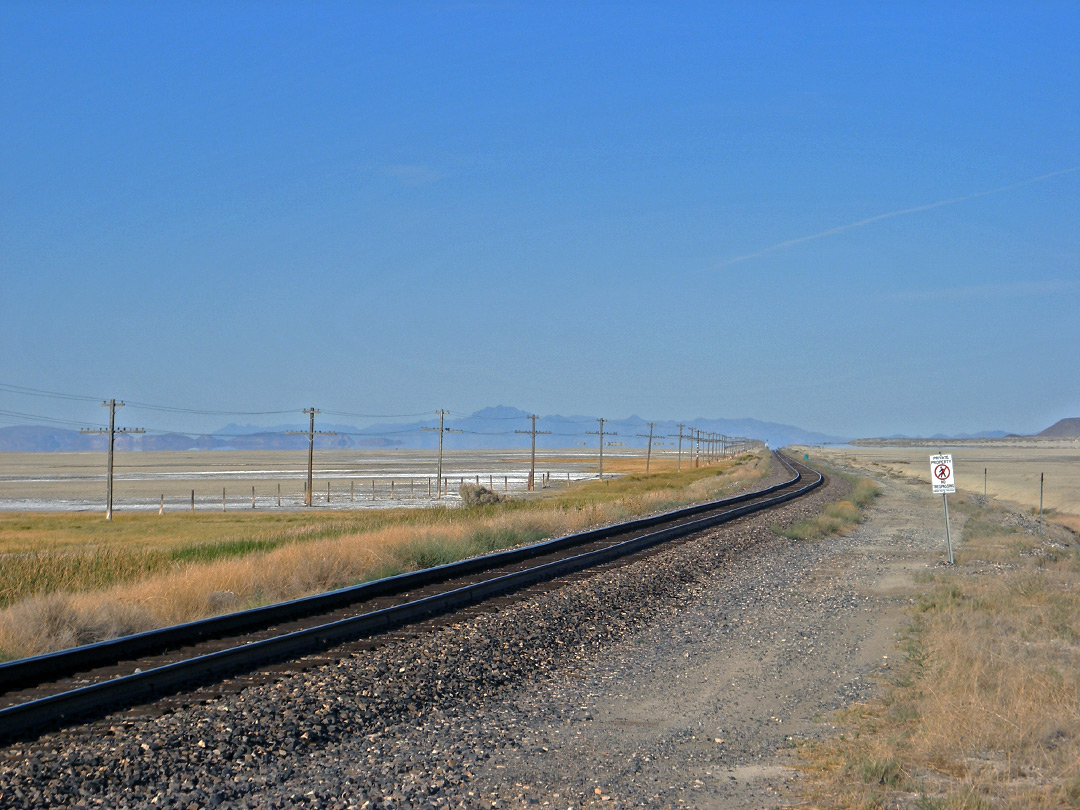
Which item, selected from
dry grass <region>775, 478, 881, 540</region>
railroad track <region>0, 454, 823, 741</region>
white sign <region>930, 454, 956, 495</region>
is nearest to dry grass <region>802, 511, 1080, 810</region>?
railroad track <region>0, 454, 823, 741</region>

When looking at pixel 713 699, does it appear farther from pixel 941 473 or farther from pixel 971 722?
pixel 941 473

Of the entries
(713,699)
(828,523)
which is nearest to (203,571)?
(713,699)

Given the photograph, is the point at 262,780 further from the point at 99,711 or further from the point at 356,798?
the point at 99,711

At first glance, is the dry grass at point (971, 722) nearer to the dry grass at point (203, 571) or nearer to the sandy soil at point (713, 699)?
the sandy soil at point (713, 699)

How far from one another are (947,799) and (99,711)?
6.68 metres

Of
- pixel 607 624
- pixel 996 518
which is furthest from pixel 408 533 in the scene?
pixel 996 518

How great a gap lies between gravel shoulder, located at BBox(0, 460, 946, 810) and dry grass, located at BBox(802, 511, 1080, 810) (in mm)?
445

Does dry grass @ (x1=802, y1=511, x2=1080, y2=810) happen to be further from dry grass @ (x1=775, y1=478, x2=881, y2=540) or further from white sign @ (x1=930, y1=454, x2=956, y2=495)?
dry grass @ (x1=775, y1=478, x2=881, y2=540)

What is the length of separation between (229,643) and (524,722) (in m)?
4.27

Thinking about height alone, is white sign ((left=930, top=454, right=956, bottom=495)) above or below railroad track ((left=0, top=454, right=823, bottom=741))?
above

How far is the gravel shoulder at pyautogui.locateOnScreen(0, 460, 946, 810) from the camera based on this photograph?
635cm

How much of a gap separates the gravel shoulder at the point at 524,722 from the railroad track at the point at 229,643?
44cm

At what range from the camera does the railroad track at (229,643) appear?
8031 mm

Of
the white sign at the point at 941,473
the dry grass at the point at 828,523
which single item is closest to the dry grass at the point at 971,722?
the white sign at the point at 941,473
